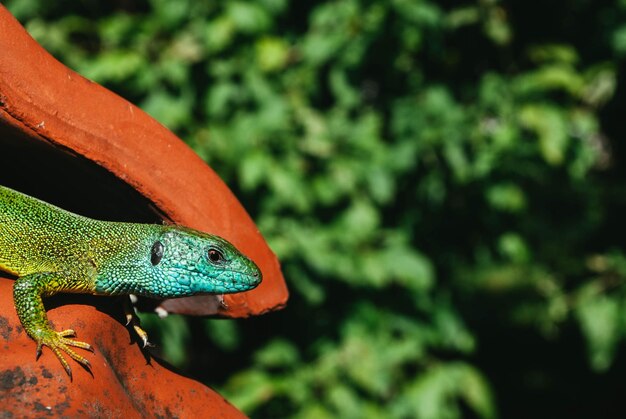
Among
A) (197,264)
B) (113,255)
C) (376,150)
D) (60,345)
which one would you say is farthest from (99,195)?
(376,150)

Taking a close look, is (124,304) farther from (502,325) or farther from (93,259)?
(502,325)

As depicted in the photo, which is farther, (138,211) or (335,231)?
(335,231)

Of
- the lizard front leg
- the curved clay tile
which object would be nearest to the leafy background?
the curved clay tile

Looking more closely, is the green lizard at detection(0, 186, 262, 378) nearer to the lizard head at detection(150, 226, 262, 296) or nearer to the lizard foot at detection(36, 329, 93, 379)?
the lizard head at detection(150, 226, 262, 296)

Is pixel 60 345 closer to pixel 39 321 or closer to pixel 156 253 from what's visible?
pixel 39 321

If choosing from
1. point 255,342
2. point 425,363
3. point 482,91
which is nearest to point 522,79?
point 482,91
